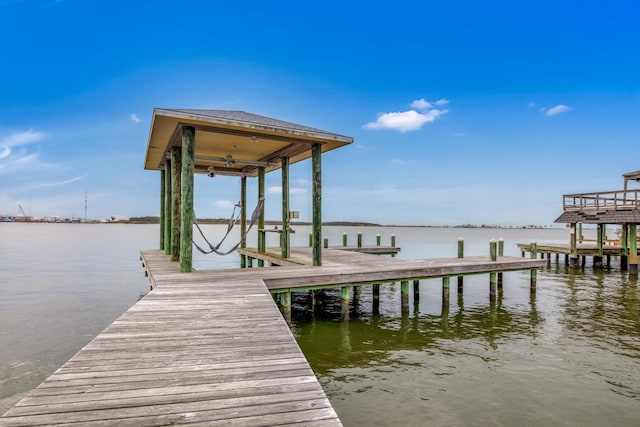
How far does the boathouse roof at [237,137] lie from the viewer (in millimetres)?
7160

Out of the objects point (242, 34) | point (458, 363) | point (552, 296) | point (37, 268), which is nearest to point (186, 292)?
point (458, 363)

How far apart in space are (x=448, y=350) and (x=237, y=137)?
6.55 metres

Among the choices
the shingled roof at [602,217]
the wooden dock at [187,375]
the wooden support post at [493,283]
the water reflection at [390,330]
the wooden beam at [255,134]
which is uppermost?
the wooden beam at [255,134]

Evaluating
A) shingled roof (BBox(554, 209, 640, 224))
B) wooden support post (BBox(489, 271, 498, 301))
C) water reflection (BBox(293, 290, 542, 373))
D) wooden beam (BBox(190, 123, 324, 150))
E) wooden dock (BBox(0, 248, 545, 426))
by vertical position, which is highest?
wooden beam (BBox(190, 123, 324, 150))

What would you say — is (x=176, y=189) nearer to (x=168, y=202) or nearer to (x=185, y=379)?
(x=168, y=202)

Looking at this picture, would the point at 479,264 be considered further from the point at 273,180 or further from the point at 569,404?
the point at 273,180

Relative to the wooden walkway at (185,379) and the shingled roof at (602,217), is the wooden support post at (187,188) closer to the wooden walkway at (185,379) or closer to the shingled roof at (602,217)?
the wooden walkway at (185,379)

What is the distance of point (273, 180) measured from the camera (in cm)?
1258

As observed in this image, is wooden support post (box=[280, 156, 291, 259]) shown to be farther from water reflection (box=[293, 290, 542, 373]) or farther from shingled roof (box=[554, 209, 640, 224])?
shingled roof (box=[554, 209, 640, 224])

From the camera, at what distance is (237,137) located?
27.9 feet

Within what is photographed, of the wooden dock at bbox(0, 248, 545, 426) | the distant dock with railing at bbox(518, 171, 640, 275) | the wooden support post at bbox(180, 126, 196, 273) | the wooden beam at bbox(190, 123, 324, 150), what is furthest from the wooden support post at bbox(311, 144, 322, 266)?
the distant dock with railing at bbox(518, 171, 640, 275)

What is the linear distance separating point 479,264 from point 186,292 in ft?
26.6

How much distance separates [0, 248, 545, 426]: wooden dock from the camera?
199cm

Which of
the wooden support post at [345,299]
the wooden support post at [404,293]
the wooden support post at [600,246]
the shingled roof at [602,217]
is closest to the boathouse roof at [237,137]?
the wooden support post at [345,299]
